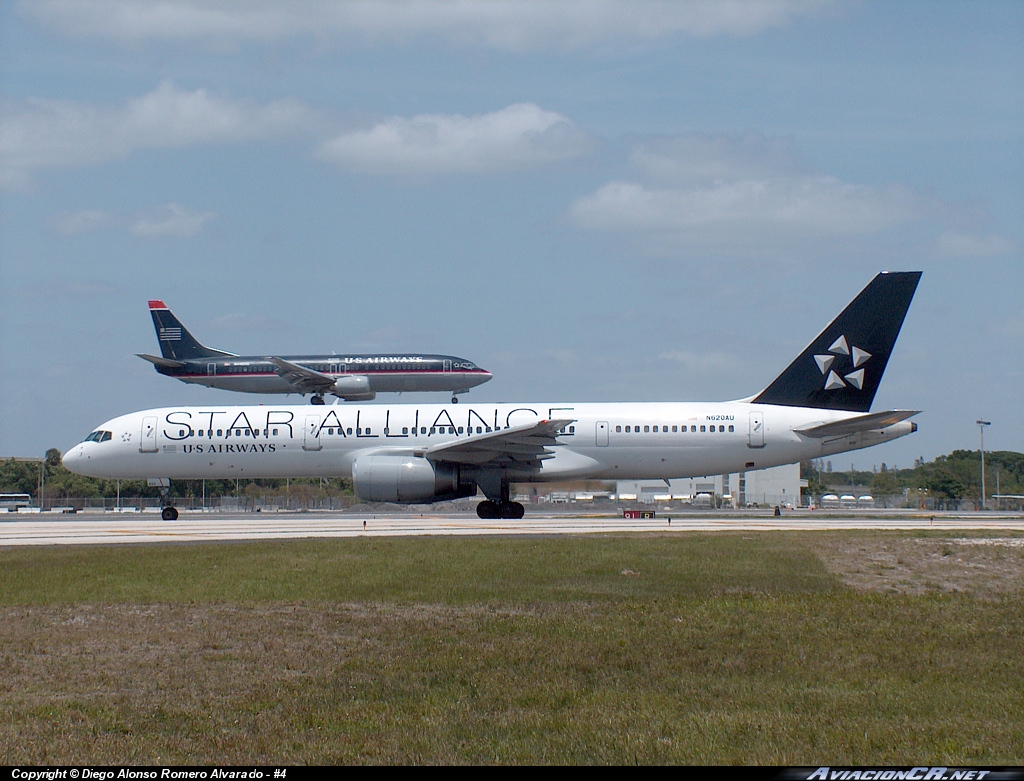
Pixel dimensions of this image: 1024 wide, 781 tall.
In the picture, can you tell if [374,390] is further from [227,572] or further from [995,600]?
[995,600]

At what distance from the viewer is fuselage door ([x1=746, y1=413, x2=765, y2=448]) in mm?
31328


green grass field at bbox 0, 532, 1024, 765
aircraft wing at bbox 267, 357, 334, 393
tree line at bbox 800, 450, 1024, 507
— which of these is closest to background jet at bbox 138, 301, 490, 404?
aircraft wing at bbox 267, 357, 334, 393

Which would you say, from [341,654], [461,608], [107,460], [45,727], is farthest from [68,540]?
[45,727]

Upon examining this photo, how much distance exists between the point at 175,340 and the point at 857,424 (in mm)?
41613

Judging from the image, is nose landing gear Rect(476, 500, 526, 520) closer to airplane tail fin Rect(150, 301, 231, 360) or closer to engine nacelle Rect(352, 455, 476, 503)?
engine nacelle Rect(352, 455, 476, 503)

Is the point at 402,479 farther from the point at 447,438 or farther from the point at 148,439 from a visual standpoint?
the point at 148,439

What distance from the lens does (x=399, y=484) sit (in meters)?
29.7

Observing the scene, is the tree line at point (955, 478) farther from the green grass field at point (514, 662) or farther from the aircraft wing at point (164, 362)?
the green grass field at point (514, 662)

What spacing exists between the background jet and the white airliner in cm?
1927

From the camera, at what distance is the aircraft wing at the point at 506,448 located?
29172mm

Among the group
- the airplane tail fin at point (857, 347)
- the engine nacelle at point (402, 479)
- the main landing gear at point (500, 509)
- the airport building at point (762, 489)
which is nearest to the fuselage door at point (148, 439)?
the engine nacelle at point (402, 479)

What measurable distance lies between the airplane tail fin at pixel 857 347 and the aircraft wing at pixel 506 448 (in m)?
8.35

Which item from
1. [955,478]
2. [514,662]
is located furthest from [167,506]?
[955,478]

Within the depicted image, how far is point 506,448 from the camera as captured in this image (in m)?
30.2
